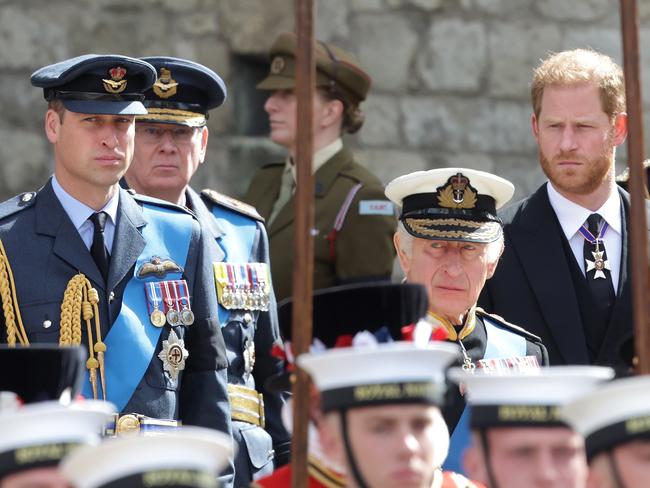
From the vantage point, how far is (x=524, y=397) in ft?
13.8

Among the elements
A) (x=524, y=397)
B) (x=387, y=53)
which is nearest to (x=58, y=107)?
(x=524, y=397)

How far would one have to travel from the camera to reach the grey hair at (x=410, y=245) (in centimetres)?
A: 565

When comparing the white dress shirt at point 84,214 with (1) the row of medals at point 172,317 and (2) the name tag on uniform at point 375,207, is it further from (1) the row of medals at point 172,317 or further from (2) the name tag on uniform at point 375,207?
(2) the name tag on uniform at point 375,207

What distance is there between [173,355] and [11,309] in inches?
18.5

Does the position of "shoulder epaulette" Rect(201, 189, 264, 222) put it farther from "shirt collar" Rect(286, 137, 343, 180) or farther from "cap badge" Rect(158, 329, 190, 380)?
"shirt collar" Rect(286, 137, 343, 180)

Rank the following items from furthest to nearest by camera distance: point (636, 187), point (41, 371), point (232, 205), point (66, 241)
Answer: point (232, 205), point (66, 241), point (636, 187), point (41, 371)

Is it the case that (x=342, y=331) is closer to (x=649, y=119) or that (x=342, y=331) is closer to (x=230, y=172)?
(x=230, y=172)

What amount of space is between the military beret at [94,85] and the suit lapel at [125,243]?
25 centimetres

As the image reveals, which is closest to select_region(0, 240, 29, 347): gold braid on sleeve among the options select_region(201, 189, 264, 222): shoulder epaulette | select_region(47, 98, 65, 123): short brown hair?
select_region(47, 98, 65, 123): short brown hair

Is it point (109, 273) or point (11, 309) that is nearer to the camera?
point (11, 309)

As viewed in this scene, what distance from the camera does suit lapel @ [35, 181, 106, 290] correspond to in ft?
17.9

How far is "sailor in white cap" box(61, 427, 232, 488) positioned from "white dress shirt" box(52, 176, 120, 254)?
5.52 feet

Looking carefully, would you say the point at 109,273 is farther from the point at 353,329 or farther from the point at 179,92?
the point at 353,329

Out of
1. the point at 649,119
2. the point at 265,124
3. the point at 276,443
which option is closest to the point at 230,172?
the point at 265,124
